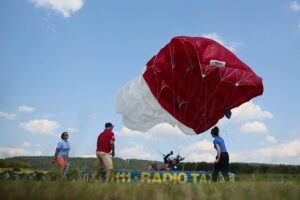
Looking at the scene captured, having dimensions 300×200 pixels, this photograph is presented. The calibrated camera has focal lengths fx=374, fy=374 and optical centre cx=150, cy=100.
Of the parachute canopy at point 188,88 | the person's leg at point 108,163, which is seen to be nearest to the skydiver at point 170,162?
the parachute canopy at point 188,88

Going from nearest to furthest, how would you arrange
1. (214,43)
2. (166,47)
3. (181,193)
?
(181,193), (214,43), (166,47)

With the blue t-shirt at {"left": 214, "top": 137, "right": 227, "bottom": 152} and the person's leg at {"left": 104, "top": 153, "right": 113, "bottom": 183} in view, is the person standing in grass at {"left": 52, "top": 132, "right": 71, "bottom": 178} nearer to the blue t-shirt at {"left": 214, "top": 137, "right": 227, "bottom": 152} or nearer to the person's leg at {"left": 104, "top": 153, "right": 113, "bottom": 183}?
the person's leg at {"left": 104, "top": 153, "right": 113, "bottom": 183}

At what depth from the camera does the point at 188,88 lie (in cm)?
1597

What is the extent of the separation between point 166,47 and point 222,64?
8.44 feet

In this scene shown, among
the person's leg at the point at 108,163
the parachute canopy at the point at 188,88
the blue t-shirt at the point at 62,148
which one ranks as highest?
the parachute canopy at the point at 188,88

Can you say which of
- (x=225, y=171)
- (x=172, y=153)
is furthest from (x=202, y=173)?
(x=172, y=153)

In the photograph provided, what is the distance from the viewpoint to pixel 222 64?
536 inches

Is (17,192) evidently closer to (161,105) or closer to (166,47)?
(166,47)

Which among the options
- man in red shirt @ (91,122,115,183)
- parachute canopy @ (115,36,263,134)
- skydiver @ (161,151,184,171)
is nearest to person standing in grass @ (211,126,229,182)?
parachute canopy @ (115,36,263,134)

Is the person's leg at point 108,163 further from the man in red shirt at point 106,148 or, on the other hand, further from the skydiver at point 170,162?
the skydiver at point 170,162

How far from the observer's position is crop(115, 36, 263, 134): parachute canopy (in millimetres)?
13742

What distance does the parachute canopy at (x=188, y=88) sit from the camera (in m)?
13.7

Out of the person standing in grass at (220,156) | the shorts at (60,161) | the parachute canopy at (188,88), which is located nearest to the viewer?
the person standing in grass at (220,156)

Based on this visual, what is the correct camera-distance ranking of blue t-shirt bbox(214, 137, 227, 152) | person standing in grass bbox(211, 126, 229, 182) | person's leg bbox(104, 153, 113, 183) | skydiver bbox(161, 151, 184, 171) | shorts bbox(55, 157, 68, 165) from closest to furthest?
1. person standing in grass bbox(211, 126, 229, 182)
2. blue t-shirt bbox(214, 137, 227, 152)
3. person's leg bbox(104, 153, 113, 183)
4. shorts bbox(55, 157, 68, 165)
5. skydiver bbox(161, 151, 184, 171)
